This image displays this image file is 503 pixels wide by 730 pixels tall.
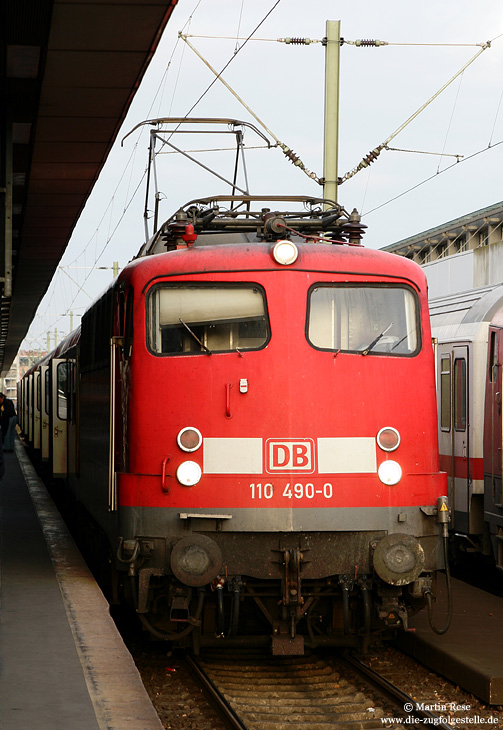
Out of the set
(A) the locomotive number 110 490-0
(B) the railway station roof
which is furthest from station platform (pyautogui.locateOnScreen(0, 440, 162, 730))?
(B) the railway station roof

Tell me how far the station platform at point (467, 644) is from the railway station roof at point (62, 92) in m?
5.18

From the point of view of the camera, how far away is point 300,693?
8.10m

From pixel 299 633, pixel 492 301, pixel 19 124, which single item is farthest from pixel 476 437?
pixel 19 124

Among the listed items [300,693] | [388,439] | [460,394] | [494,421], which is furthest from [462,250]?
[300,693]

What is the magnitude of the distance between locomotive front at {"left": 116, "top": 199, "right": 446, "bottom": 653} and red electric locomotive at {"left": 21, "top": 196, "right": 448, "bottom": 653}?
0.01 m

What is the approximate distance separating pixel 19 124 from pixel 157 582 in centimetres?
658

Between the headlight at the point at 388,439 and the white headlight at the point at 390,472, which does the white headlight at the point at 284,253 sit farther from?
the white headlight at the point at 390,472

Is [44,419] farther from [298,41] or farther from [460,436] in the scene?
[460,436]

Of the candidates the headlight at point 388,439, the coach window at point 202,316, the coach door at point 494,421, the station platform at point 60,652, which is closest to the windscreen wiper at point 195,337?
the coach window at point 202,316

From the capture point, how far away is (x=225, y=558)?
8109 mm

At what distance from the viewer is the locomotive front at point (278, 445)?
8.12 metres

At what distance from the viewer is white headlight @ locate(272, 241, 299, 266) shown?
28.0 ft

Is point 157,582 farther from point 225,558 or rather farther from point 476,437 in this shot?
Answer: point 476,437

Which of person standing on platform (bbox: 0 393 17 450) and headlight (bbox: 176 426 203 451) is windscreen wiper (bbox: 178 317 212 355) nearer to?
headlight (bbox: 176 426 203 451)
